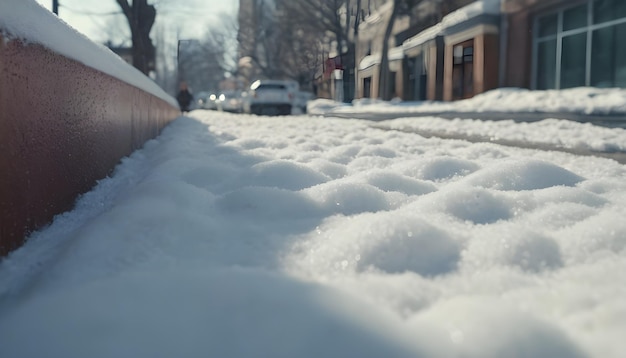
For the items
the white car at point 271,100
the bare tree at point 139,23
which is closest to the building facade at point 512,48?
the white car at point 271,100

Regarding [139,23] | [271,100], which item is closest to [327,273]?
[139,23]

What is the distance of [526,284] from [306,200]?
1.08 metres

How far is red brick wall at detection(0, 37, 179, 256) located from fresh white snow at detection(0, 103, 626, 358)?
0.12 meters

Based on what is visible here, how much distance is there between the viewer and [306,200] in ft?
7.63

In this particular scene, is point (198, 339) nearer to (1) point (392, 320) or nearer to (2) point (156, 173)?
(1) point (392, 320)

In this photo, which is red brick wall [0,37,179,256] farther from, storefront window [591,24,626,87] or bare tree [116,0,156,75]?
bare tree [116,0,156,75]

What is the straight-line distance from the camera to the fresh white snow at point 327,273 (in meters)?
1.18

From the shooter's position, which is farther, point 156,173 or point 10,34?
point 156,173

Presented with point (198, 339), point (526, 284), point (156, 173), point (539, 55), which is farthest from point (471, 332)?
point (539, 55)

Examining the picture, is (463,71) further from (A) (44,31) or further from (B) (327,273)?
(B) (327,273)

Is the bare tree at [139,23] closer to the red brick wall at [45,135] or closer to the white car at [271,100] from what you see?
the white car at [271,100]

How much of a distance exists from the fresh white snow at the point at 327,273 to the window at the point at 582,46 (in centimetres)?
1073

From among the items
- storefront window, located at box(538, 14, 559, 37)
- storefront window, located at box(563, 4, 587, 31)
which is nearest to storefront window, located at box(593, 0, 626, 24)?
storefront window, located at box(563, 4, 587, 31)

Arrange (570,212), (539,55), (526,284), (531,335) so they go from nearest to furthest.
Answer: (531,335), (526,284), (570,212), (539,55)
